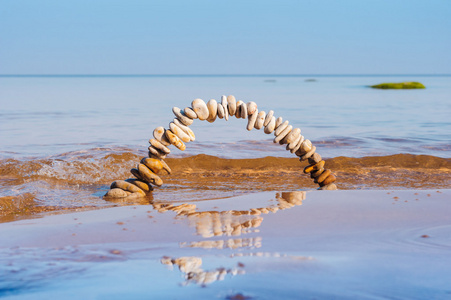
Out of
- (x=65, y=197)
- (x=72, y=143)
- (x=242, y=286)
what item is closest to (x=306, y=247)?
(x=242, y=286)

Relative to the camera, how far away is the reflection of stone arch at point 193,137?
159 inches

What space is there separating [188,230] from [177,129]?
1198mm

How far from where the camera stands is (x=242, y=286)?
2037 mm

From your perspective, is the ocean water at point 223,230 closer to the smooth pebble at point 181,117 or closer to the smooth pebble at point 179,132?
the smooth pebble at point 179,132

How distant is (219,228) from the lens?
305 cm

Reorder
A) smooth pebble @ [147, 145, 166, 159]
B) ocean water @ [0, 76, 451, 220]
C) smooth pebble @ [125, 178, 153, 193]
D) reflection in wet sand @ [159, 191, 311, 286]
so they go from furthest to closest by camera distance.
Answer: ocean water @ [0, 76, 451, 220]
smooth pebble @ [125, 178, 153, 193]
smooth pebble @ [147, 145, 166, 159]
reflection in wet sand @ [159, 191, 311, 286]

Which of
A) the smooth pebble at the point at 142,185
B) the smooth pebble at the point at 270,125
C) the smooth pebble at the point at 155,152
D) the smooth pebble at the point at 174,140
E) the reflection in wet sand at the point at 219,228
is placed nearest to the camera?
the reflection in wet sand at the point at 219,228

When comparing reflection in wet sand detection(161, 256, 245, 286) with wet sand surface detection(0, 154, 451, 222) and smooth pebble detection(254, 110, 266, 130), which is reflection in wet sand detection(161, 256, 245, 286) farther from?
smooth pebble detection(254, 110, 266, 130)

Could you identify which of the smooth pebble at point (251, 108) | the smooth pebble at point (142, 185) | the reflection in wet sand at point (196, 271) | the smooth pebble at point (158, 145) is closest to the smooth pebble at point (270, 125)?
the smooth pebble at point (251, 108)

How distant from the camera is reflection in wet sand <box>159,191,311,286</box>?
7.18ft

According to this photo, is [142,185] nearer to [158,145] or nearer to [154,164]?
[154,164]

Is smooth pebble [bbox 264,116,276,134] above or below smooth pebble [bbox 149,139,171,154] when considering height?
above

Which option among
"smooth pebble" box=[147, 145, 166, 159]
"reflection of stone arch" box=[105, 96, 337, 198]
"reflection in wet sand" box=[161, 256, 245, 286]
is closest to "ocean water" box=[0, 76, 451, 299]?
"reflection in wet sand" box=[161, 256, 245, 286]

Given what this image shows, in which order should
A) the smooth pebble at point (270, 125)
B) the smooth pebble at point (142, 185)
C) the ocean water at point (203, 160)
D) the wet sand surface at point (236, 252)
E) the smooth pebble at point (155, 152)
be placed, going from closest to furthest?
the wet sand surface at point (236, 252), the smooth pebble at point (155, 152), the smooth pebble at point (270, 125), the smooth pebble at point (142, 185), the ocean water at point (203, 160)
